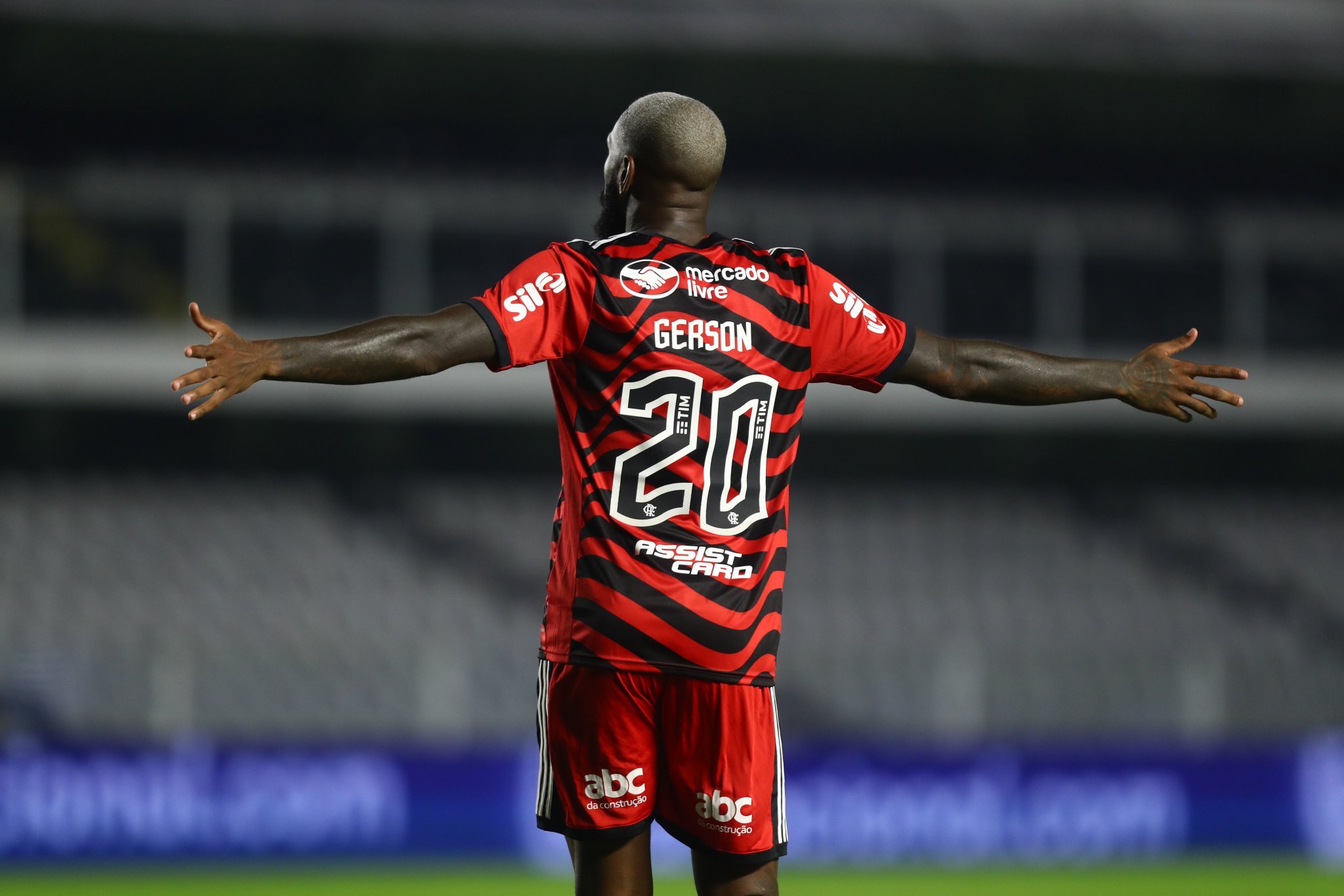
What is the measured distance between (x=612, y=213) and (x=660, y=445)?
0.53 m

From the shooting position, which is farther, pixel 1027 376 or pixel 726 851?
pixel 1027 376

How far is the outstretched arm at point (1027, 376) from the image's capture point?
3303 mm

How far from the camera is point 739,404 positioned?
3107 millimetres

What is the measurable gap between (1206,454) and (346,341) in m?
16.3

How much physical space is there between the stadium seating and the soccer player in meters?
8.87

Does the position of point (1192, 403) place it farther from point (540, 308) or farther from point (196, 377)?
point (196, 377)

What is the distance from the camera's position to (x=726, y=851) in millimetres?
3121

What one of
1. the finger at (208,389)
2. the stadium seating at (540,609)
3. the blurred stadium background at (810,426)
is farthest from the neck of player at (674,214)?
the stadium seating at (540,609)

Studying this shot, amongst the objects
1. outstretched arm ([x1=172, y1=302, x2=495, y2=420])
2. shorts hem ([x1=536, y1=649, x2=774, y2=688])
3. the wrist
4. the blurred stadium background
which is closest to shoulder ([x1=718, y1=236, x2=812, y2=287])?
outstretched arm ([x1=172, y1=302, x2=495, y2=420])

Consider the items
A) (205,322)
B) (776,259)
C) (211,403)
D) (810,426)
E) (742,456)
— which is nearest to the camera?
(211,403)

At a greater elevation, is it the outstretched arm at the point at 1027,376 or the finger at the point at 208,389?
the outstretched arm at the point at 1027,376

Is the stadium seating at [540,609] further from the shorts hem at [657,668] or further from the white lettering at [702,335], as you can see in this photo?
the white lettering at [702,335]

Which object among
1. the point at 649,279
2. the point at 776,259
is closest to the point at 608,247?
the point at 649,279

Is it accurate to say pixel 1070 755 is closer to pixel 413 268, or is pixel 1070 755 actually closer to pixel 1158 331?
pixel 1158 331
